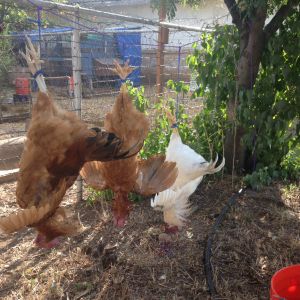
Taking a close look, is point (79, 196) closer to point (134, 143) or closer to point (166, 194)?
point (166, 194)

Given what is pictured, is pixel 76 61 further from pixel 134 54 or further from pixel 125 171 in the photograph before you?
pixel 134 54

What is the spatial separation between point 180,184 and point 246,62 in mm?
1530

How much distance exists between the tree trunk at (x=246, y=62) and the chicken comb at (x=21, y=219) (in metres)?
2.51

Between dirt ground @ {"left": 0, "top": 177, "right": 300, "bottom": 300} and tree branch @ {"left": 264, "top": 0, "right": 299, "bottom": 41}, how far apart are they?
5.94 feet

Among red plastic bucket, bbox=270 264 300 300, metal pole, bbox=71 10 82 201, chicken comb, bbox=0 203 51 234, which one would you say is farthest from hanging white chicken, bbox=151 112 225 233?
chicken comb, bbox=0 203 51 234

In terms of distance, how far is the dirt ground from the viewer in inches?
106

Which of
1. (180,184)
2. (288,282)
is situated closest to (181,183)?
(180,184)

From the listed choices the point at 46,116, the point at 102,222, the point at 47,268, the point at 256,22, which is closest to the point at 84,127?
the point at 46,116

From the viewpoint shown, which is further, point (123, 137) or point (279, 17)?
point (279, 17)

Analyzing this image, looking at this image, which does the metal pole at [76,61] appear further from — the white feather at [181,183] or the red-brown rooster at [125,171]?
the white feather at [181,183]

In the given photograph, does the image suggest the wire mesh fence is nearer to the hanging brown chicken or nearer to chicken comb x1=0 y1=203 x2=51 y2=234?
the hanging brown chicken

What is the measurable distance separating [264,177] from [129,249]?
5.00ft

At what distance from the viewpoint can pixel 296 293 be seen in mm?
2164

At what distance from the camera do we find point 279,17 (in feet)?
11.6
